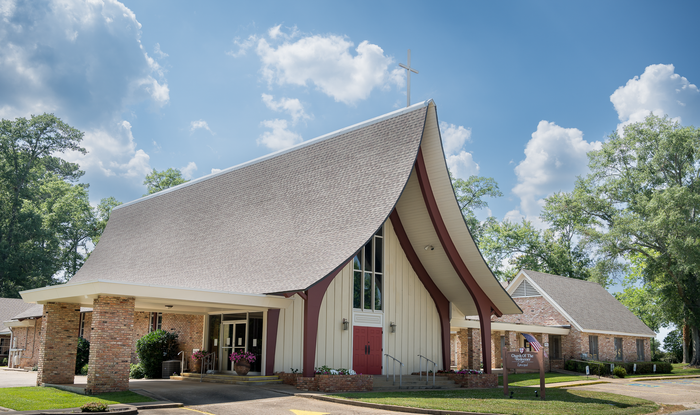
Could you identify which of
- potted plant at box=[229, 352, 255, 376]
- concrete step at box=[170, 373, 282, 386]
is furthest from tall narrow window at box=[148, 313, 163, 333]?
potted plant at box=[229, 352, 255, 376]

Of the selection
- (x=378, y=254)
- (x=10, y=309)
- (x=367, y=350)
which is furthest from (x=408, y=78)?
(x=10, y=309)

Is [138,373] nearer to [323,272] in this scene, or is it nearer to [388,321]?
[388,321]

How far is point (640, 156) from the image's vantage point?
1518 inches

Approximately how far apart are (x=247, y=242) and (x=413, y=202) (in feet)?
19.6

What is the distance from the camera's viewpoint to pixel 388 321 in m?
19.0

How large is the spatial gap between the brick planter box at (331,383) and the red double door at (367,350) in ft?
7.77

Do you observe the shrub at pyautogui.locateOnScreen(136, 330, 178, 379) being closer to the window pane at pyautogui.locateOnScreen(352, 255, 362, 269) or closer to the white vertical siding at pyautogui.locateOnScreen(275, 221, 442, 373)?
the white vertical siding at pyautogui.locateOnScreen(275, 221, 442, 373)

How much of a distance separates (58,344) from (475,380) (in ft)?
41.4

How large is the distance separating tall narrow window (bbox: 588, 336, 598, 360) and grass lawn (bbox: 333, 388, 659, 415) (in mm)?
15174

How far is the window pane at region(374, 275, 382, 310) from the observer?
742 inches

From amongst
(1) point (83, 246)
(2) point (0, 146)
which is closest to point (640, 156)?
(1) point (83, 246)

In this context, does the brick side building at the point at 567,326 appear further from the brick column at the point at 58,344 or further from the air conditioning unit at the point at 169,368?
the brick column at the point at 58,344

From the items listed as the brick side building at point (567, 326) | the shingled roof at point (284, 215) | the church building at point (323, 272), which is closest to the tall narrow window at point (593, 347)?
the brick side building at point (567, 326)

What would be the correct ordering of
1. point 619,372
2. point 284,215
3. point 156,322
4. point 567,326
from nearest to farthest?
point 284,215, point 156,322, point 619,372, point 567,326
